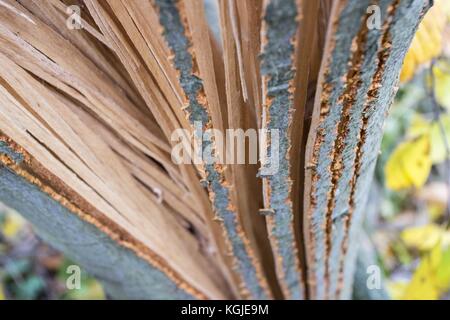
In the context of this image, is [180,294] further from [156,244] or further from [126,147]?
[126,147]

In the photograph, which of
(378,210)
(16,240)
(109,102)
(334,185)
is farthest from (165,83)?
(16,240)

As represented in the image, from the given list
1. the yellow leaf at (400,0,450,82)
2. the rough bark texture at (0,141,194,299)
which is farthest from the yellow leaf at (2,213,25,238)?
the yellow leaf at (400,0,450,82)

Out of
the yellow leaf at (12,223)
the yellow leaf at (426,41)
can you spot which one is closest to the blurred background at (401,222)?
the yellow leaf at (12,223)

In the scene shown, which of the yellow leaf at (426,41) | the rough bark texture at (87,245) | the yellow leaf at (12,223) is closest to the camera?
the rough bark texture at (87,245)

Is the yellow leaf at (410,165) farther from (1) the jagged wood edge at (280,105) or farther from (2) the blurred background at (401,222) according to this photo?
(1) the jagged wood edge at (280,105)

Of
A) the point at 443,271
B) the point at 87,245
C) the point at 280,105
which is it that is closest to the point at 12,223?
the point at 87,245

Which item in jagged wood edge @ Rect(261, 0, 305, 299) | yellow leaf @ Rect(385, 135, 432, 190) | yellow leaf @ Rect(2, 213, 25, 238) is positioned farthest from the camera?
yellow leaf @ Rect(2, 213, 25, 238)

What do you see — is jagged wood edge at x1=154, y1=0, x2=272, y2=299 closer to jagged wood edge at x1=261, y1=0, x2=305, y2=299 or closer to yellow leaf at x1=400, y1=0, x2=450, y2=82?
jagged wood edge at x1=261, y1=0, x2=305, y2=299
